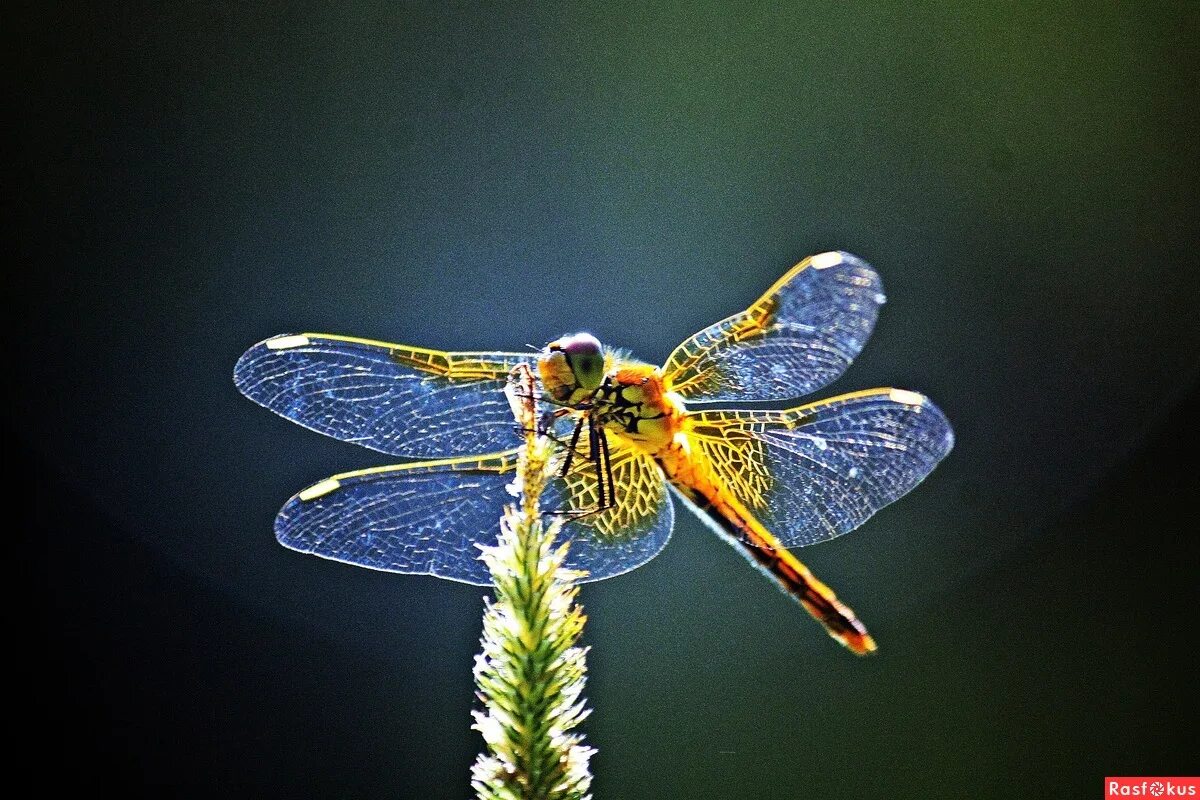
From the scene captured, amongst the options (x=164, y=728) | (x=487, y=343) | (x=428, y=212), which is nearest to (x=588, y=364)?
(x=487, y=343)

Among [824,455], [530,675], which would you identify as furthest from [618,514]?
[530,675]

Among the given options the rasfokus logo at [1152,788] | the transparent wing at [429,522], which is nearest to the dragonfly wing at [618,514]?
the transparent wing at [429,522]

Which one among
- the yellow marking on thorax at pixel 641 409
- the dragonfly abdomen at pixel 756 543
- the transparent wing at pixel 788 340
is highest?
the transparent wing at pixel 788 340

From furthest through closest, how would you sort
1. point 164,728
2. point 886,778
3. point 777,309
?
point 164,728
point 886,778
point 777,309

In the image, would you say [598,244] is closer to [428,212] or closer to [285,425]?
[428,212]

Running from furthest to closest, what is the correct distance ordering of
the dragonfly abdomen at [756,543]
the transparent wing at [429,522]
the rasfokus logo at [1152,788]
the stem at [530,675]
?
1. the rasfokus logo at [1152,788]
2. the dragonfly abdomen at [756,543]
3. the transparent wing at [429,522]
4. the stem at [530,675]

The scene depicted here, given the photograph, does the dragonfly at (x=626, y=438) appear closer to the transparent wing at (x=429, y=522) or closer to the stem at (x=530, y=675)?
the transparent wing at (x=429, y=522)

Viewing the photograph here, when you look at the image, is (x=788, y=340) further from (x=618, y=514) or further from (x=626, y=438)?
(x=618, y=514)
